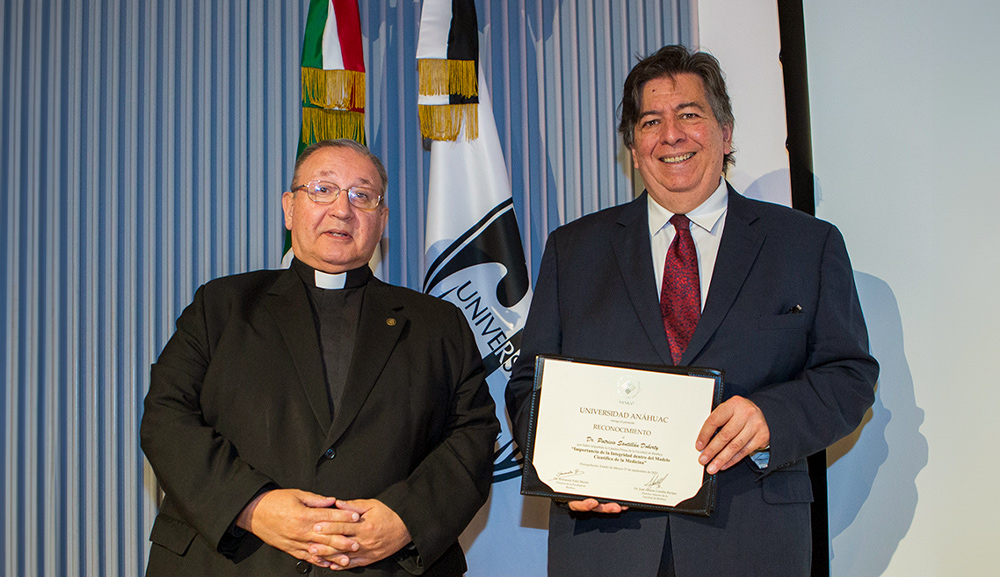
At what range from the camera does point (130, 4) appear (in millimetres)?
3072

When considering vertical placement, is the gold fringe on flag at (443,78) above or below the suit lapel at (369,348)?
above

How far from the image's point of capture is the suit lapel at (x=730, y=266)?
1789mm

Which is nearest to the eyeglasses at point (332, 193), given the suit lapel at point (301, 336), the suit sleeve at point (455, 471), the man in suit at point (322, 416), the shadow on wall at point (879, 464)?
the man in suit at point (322, 416)

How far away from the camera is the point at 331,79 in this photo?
2.80 m

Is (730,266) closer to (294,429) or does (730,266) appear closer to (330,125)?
(294,429)

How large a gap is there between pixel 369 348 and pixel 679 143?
1000mm

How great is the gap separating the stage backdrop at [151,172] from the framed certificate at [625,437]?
1.30 metres

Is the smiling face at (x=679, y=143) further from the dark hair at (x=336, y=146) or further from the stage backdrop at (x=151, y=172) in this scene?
the stage backdrop at (x=151, y=172)

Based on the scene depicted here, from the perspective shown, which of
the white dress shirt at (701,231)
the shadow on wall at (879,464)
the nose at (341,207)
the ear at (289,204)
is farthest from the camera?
the shadow on wall at (879,464)

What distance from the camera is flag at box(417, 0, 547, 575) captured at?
2.83 meters

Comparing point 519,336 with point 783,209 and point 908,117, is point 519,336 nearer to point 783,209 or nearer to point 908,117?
point 783,209

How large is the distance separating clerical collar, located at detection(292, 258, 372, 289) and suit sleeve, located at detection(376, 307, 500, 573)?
12.0 inches

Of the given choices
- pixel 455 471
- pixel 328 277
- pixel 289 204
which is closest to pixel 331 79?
pixel 289 204

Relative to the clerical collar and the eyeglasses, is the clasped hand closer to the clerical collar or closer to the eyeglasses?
the clerical collar
